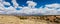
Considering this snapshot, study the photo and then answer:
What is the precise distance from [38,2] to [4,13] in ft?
1.31

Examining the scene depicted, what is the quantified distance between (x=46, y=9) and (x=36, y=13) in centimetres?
12

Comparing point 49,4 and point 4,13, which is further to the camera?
point 4,13

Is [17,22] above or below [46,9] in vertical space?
below

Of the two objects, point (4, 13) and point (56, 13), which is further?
point (4, 13)

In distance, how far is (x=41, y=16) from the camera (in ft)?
4.66

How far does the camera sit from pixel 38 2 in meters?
1.39

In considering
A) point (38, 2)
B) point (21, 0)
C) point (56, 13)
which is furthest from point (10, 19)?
point (56, 13)

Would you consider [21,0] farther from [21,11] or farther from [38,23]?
[38,23]

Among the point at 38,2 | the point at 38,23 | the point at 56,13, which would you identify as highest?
the point at 38,2

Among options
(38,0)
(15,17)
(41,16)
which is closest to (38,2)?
(38,0)

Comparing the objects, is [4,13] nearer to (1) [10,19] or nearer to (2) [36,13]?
(1) [10,19]

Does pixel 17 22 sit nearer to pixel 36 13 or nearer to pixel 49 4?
pixel 36 13

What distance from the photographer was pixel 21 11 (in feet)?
4.70

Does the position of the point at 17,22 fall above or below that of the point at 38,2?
below
